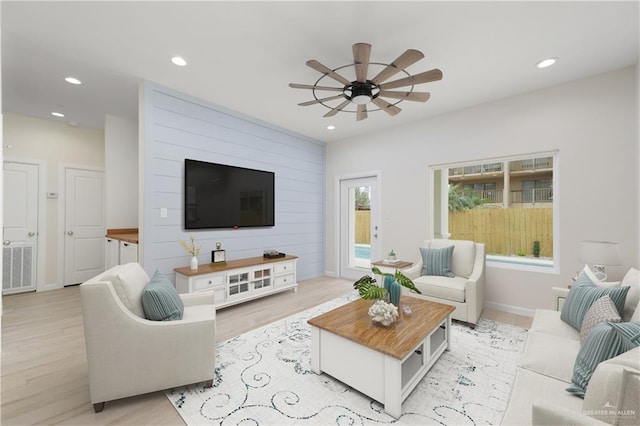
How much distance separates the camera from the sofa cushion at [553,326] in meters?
1.89

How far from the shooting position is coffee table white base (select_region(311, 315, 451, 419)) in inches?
66.2

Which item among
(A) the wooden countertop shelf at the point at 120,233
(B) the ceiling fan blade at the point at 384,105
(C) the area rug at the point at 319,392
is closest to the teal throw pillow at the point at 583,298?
(C) the area rug at the point at 319,392

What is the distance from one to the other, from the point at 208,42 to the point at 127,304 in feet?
7.51

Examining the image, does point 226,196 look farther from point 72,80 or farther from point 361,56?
point 361,56

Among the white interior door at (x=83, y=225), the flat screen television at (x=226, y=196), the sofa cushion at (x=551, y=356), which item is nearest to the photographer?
the sofa cushion at (x=551, y=356)

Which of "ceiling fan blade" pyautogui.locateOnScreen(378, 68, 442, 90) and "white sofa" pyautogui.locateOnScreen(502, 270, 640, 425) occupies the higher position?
"ceiling fan blade" pyautogui.locateOnScreen(378, 68, 442, 90)

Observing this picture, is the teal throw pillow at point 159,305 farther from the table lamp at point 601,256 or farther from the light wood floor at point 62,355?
the table lamp at point 601,256

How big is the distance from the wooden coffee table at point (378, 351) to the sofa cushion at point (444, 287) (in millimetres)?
808

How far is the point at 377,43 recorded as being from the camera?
2.42 meters

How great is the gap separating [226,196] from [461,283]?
334cm

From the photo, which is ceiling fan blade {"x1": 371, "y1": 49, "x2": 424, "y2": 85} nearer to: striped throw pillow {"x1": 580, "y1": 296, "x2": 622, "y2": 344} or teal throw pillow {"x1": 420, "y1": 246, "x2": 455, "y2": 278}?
striped throw pillow {"x1": 580, "y1": 296, "x2": 622, "y2": 344}

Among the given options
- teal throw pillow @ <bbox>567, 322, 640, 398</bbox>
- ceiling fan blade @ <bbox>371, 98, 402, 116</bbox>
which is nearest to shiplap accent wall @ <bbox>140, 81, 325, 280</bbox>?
ceiling fan blade @ <bbox>371, 98, 402, 116</bbox>

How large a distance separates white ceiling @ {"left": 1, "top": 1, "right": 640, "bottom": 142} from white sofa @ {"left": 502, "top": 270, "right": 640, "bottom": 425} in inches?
84.0

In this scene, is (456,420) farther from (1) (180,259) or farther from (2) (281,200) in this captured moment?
(2) (281,200)
